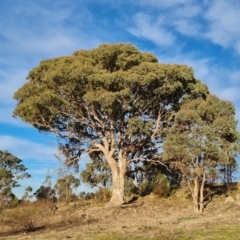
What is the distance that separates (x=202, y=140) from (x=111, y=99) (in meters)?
6.64

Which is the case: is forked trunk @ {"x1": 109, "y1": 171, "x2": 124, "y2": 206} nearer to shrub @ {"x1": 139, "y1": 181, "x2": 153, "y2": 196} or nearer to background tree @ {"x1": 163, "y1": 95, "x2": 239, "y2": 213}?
background tree @ {"x1": 163, "y1": 95, "x2": 239, "y2": 213}

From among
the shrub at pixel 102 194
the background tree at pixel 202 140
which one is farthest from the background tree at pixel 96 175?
the background tree at pixel 202 140

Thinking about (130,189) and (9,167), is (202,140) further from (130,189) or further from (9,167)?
(9,167)

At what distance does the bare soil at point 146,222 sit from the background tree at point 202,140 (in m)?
2.54

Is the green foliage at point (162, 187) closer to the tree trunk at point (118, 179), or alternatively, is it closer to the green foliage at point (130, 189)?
the tree trunk at point (118, 179)

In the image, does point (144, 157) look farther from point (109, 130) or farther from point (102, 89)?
point (102, 89)

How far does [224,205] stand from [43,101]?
14683 millimetres

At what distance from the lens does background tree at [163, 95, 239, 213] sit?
22203 millimetres

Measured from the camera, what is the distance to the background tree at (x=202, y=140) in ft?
72.8

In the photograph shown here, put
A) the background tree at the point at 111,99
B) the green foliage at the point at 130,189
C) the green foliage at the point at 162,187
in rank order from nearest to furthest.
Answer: the background tree at the point at 111,99 → the green foliage at the point at 162,187 → the green foliage at the point at 130,189

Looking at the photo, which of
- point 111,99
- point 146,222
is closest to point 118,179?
point 111,99

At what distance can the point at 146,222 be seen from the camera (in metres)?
18.3

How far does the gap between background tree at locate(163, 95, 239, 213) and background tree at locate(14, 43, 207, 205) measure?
389 cm

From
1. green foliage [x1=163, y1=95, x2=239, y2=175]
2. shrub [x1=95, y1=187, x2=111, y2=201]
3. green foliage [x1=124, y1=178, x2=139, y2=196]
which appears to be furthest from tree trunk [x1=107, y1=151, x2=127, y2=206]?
green foliage [x1=124, y1=178, x2=139, y2=196]
